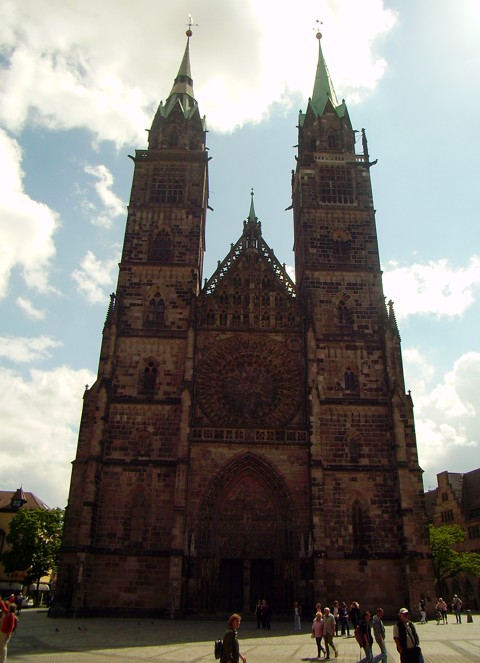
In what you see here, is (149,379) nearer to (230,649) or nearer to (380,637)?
(380,637)

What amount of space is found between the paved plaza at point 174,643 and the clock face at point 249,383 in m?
9.70

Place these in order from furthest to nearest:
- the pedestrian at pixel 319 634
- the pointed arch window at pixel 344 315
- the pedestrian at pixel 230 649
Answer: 1. the pointed arch window at pixel 344 315
2. the pedestrian at pixel 319 634
3. the pedestrian at pixel 230 649

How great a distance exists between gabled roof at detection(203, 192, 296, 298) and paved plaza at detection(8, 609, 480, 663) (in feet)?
57.9

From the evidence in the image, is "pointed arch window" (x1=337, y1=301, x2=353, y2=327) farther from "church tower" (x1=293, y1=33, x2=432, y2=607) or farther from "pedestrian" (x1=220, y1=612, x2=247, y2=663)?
"pedestrian" (x1=220, y1=612, x2=247, y2=663)

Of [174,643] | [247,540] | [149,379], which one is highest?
[149,379]

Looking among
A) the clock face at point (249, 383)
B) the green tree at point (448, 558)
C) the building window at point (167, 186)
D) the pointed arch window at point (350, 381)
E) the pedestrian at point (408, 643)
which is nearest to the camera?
the pedestrian at point (408, 643)

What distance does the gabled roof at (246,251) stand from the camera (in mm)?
33000

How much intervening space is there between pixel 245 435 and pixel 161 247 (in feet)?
42.3

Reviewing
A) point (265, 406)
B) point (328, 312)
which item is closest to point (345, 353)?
point (328, 312)

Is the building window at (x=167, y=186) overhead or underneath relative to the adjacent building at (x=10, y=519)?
overhead

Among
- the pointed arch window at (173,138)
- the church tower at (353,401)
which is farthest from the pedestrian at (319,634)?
the pointed arch window at (173,138)

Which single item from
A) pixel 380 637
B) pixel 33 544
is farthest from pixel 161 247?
pixel 33 544

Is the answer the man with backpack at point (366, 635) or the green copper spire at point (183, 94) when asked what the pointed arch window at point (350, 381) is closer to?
the man with backpack at point (366, 635)

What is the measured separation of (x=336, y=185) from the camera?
36.6 metres
